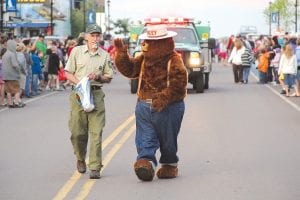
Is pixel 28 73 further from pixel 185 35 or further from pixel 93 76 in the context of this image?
pixel 93 76

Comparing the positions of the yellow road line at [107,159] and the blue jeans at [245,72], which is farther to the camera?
the blue jeans at [245,72]

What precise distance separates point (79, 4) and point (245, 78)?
93.4 m

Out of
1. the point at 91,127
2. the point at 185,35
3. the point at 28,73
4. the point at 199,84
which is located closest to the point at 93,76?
the point at 91,127

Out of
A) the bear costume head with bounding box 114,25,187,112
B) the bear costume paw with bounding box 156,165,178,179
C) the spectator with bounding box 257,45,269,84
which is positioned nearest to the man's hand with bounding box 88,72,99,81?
the bear costume head with bounding box 114,25,187,112

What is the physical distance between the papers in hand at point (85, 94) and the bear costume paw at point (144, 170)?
0.86 metres

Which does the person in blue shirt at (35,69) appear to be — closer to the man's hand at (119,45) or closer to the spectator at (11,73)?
the spectator at (11,73)

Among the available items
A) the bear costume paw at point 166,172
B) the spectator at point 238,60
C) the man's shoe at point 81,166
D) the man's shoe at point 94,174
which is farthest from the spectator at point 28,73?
the bear costume paw at point 166,172

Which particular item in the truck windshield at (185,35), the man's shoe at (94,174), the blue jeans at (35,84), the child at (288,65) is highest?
the truck windshield at (185,35)

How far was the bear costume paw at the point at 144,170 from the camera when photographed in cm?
999

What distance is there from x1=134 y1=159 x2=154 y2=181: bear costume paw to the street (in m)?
0.08

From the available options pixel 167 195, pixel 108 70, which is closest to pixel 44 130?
pixel 108 70

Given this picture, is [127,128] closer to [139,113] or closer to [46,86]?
[139,113]

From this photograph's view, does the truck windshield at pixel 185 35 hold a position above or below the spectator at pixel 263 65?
above

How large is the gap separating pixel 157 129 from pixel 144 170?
0.55 m
